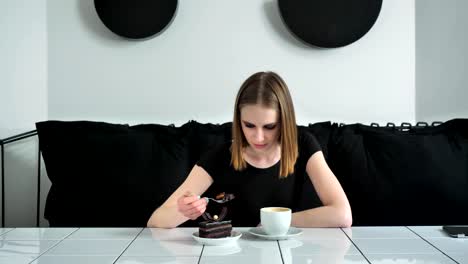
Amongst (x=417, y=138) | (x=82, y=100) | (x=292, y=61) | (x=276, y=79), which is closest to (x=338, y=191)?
(x=276, y=79)

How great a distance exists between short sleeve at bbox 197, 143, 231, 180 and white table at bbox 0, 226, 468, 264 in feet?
1.30

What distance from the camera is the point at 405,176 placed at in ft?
Answer: 6.31

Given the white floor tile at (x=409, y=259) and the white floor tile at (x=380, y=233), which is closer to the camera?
the white floor tile at (x=409, y=259)

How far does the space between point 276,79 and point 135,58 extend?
3.01ft

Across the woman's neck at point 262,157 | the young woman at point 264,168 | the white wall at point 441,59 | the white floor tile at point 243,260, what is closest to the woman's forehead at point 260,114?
the young woman at point 264,168

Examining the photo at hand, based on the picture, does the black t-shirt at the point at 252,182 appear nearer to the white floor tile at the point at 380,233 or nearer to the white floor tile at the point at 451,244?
the white floor tile at the point at 380,233

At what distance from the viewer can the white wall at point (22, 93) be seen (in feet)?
7.21

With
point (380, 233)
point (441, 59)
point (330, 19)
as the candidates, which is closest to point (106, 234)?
point (380, 233)

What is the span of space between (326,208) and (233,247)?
1.40ft

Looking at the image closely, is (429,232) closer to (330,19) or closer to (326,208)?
(326,208)

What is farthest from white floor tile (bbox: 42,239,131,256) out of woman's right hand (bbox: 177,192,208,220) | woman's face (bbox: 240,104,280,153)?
woman's face (bbox: 240,104,280,153)

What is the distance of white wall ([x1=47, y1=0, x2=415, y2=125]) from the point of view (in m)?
2.28

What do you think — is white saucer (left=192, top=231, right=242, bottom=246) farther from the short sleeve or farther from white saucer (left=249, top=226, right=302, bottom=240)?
the short sleeve

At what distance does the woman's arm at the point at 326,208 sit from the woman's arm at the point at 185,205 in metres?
0.32
